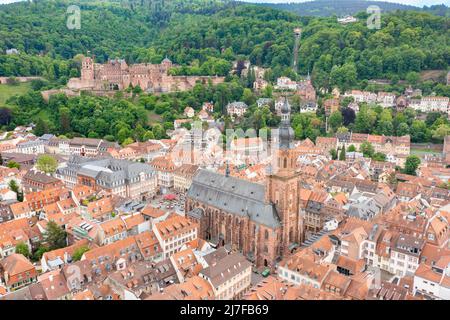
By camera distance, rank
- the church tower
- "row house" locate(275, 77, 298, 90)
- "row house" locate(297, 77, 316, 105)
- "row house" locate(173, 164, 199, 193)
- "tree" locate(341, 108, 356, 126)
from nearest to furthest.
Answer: the church tower
"row house" locate(173, 164, 199, 193)
"tree" locate(341, 108, 356, 126)
"row house" locate(297, 77, 316, 105)
"row house" locate(275, 77, 298, 90)

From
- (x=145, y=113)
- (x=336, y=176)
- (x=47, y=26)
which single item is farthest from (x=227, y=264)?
(x=47, y=26)

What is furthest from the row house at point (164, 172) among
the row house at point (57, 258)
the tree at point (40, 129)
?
the tree at point (40, 129)

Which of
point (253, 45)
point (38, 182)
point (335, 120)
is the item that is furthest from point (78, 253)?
point (253, 45)

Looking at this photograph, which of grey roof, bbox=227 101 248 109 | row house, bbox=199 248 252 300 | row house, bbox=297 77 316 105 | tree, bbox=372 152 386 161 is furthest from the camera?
row house, bbox=297 77 316 105

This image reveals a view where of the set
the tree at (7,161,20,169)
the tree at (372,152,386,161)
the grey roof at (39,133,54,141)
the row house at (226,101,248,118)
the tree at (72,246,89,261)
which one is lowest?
the tree at (72,246,89,261)

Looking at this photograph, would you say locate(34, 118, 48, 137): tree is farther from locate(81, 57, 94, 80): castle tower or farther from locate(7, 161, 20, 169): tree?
locate(81, 57, 94, 80): castle tower

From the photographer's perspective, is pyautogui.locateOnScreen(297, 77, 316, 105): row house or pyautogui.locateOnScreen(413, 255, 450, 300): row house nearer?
pyautogui.locateOnScreen(413, 255, 450, 300): row house

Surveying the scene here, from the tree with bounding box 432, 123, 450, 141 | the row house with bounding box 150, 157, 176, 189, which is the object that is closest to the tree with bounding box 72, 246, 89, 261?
the row house with bounding box 150, 157, 176, 189

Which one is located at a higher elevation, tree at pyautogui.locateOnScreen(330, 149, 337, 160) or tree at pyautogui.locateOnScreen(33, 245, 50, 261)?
tree at pyautogui.locateOnScreen(330, 149, 337, 160)
